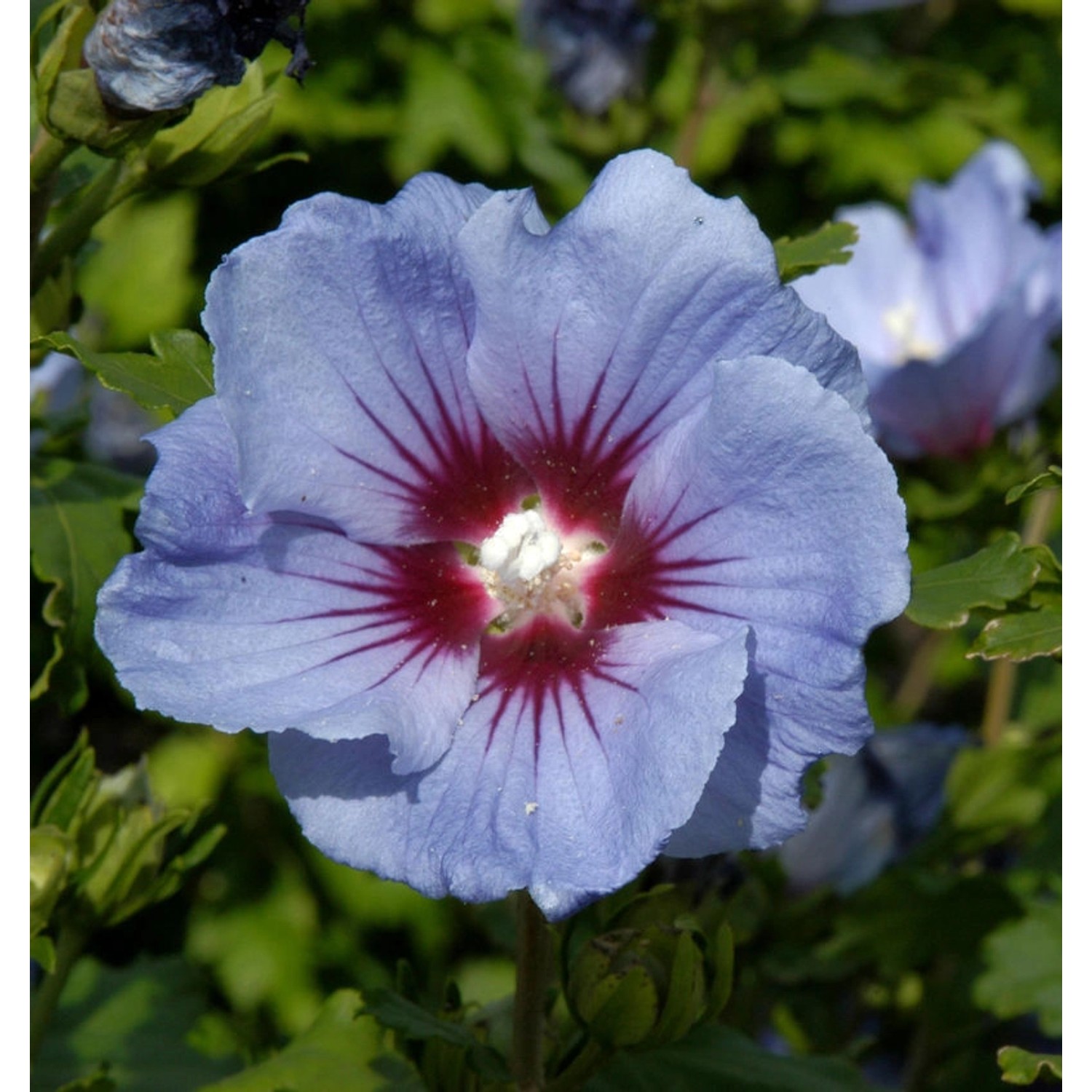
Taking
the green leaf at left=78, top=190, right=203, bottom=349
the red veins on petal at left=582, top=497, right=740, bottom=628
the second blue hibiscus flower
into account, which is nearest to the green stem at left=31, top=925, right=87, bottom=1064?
the red veins on petal at left=582, top=497, right=740, bottom=628

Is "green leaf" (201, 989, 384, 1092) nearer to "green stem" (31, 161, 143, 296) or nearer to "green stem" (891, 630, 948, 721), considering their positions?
"green stem" (31, 161, 143, 296)

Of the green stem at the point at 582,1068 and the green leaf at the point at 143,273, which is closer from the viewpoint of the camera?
the green stem at the point at 582,1068

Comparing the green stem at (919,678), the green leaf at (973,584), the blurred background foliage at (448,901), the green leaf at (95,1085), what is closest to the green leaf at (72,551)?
the blurred background foliage at (448,901)

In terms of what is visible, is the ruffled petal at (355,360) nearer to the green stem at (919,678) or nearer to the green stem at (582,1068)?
the green stem at (582,1068)

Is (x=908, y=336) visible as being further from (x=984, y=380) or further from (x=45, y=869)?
(x=45, y=869)

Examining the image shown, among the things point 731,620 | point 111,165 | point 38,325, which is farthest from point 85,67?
point 731,620

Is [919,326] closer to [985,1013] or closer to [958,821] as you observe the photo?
[958,821]

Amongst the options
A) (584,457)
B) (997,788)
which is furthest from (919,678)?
(584,457)
